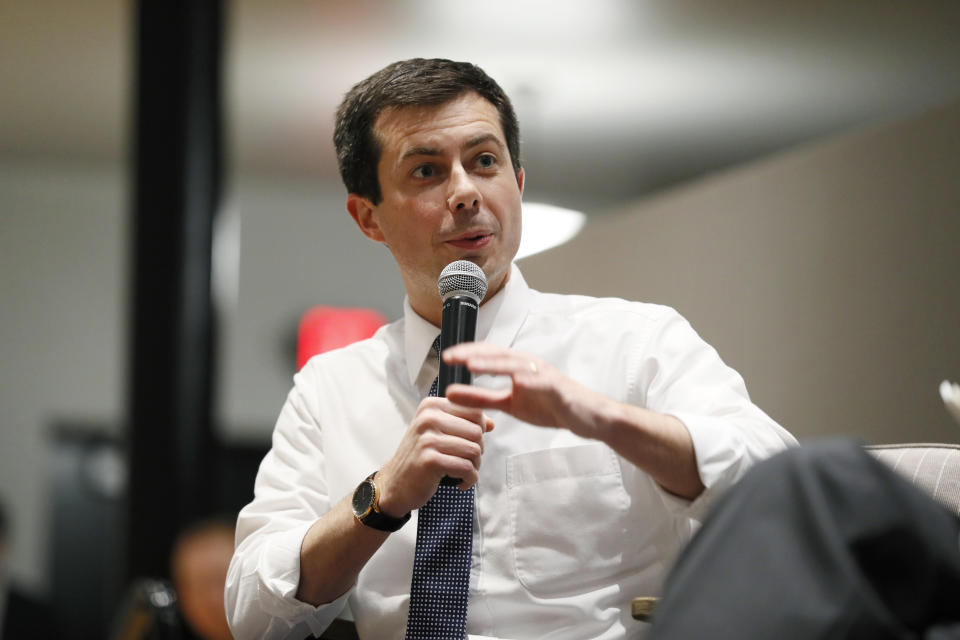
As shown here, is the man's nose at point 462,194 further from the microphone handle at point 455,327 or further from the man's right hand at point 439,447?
the man's right hand at point 439,447

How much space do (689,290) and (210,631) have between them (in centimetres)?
199

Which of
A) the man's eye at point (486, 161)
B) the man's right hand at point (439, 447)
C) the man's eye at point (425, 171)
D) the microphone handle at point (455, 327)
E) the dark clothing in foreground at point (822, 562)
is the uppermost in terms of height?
the man's eye at point (486, 161)

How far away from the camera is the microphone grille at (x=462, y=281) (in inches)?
47.4

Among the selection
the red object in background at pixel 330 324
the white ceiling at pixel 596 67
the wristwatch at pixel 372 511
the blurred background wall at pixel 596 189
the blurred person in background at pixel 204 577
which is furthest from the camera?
the red object in background at pixel 330 324

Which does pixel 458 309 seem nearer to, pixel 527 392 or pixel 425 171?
pixel 527 392

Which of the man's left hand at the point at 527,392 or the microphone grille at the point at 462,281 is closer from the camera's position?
the man's left hand at the point at 527,392

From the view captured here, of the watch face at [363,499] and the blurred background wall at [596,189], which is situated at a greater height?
the blurred background wall at [596,189]

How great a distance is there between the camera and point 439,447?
1.12 meters

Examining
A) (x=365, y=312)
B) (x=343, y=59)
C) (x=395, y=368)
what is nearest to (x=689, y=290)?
(x=395, y=368)

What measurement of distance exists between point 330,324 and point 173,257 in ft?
3.14

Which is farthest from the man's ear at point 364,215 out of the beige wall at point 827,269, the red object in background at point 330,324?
the red object in background at point 330,324

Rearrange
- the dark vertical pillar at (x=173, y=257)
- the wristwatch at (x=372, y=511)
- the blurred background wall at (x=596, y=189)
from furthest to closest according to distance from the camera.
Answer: the dark vertical pillar at (x=173, y=257), the blurred background wall at (x=596, y=189), the wristwatch at (x=372, y=511)

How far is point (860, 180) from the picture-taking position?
1.69 m

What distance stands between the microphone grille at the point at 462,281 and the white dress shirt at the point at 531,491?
182 millimetres
